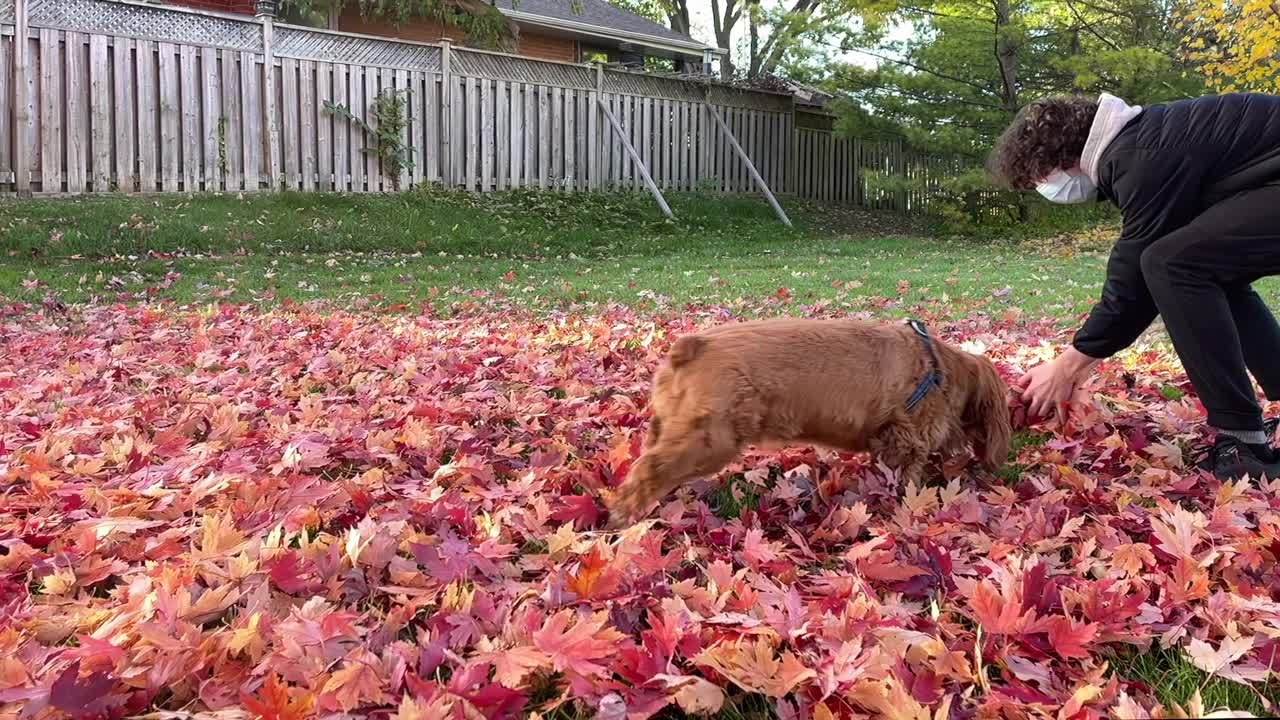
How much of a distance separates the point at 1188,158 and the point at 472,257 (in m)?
9.66

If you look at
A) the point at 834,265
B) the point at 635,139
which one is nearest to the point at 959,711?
the point at 834,265

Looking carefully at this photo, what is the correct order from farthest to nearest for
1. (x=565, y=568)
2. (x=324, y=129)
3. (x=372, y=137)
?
1. (x=372, y=137)
2. (x=324, y=129)
3. (x=565, y=568)

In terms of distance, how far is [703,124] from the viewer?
1786cm

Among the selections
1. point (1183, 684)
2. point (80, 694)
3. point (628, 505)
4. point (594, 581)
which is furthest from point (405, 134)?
point (1183, 684)

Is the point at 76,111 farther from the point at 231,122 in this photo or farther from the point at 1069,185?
the point at 1069,185

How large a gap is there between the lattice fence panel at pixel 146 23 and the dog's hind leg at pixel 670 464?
11.9 meters

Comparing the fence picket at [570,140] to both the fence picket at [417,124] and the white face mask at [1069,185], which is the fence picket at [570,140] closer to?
the fence picket at [417,124]

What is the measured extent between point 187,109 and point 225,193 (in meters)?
1.18

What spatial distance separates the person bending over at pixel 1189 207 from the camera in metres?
3.07

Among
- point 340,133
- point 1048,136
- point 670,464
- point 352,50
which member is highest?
point 352,50

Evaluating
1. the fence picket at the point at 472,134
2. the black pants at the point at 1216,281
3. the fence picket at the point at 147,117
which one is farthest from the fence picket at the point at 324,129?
the black pants at the point at 1216,281

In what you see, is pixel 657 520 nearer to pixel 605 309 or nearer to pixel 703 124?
pixel 605 309

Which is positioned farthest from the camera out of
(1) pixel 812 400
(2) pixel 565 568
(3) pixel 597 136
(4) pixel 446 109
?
(3) pixel 597 136

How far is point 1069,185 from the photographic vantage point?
132 inches
